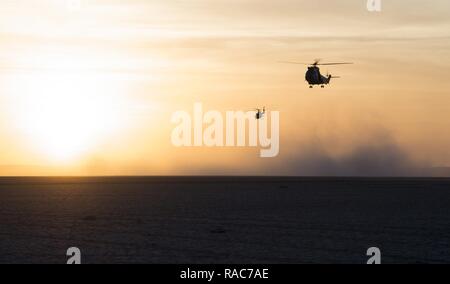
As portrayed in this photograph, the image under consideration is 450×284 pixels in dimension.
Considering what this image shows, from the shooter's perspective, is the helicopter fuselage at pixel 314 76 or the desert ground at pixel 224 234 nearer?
the desert ground at pixel 224 234

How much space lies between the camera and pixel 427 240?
7788 centimetres

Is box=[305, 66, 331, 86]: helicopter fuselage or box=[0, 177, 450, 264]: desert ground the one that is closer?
box=[0, 177, 450, 264]: desert ground

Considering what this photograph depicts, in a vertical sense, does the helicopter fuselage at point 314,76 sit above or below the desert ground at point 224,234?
above

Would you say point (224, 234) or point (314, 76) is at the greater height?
point (314, 76)

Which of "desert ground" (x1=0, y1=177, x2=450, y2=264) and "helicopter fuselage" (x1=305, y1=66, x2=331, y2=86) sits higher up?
"helicopter fuselage" (x1=305, y1=66, x2=331, y2=86)

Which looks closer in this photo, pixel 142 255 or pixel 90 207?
pixel 142 255

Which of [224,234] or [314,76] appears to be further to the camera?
[314,76]
